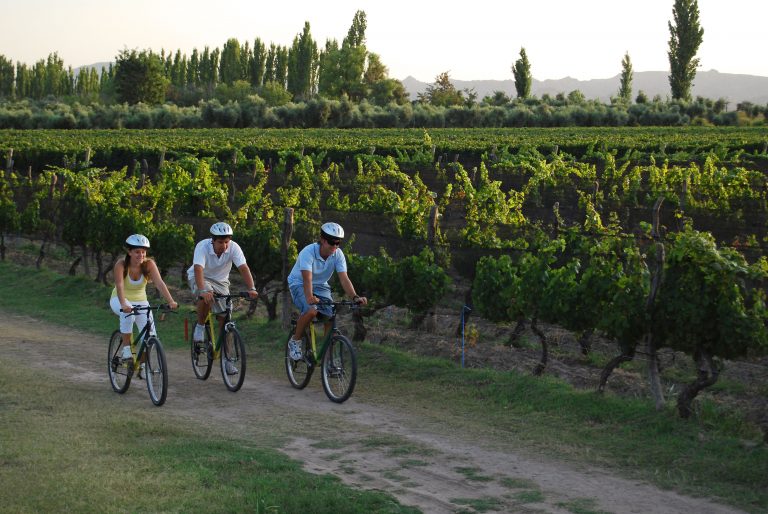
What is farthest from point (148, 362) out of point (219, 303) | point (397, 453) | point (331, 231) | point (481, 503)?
point (481, 503)

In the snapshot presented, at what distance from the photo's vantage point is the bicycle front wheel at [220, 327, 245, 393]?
10.4m

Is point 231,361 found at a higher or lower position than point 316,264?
lower

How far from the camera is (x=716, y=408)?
30.6 feet

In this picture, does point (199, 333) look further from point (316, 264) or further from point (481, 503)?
point (481, 503)

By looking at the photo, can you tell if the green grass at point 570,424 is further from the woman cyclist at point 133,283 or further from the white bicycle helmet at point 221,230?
the white bicycle helmet at point 221,230

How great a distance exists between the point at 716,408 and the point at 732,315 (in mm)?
928

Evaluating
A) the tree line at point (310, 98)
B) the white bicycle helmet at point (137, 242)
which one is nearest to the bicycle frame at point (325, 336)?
the white bicycle helmet at point (137, 242)

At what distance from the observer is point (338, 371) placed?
10047 millimetres

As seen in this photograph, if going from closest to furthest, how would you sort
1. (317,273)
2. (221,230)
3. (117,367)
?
(317,273) < (221,230) < (117,367)

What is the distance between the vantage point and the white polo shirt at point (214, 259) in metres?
10.4

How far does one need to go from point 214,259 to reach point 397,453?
3.31m

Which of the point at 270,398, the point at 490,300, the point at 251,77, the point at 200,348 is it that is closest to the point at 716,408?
the point at 490,300

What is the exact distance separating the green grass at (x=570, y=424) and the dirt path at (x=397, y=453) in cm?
13

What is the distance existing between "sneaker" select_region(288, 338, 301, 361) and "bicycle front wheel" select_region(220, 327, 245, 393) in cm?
54
